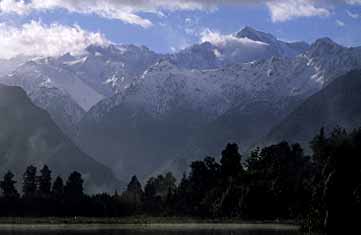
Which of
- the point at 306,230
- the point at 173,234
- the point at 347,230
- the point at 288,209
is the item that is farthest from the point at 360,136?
the point at 288,209

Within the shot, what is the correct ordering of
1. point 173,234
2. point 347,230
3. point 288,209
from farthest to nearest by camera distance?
point 288,209
point 173,234
point 347,230

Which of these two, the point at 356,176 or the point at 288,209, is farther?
the point at 288,209

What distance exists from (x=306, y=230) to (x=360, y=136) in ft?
86.4

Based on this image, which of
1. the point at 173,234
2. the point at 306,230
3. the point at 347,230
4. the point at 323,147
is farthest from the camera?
the point at 173,234

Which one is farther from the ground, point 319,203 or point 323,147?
point 323,147

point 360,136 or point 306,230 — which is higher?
point 360,136

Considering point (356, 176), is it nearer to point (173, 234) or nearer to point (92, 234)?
point (173, 234)

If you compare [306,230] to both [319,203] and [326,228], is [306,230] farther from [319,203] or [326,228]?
[326,228]

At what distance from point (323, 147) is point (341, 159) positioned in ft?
27.4

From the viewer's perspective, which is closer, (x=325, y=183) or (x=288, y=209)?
(x=325, y=183)

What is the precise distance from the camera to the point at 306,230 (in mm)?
117875

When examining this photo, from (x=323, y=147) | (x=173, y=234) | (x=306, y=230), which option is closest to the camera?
(x=323, y=147)

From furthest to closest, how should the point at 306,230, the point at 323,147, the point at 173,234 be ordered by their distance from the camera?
the point at 173,234, the point at 306,230, the point at 323,147

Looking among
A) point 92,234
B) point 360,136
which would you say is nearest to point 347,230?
point 360,136
